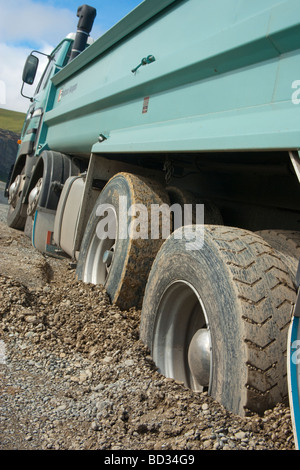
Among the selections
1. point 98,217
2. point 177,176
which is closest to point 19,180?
point 98,217

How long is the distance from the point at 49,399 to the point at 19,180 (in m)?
5.62

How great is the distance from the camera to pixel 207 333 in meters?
2.11

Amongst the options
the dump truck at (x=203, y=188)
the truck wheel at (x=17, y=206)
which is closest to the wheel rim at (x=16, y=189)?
the truck wheel at (x=17, y=206)

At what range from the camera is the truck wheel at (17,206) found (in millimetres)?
6637

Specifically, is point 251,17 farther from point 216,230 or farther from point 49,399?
point 49,399

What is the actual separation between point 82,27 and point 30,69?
1405 mm

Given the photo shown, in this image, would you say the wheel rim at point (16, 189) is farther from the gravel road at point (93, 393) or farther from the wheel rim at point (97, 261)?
the gravel road at point (93, 393)

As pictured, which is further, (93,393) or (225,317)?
(93,393)

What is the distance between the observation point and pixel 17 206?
264 inches

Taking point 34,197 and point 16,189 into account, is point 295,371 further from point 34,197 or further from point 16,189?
point 16,189

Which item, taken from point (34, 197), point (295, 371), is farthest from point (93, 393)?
point (34, 197)
